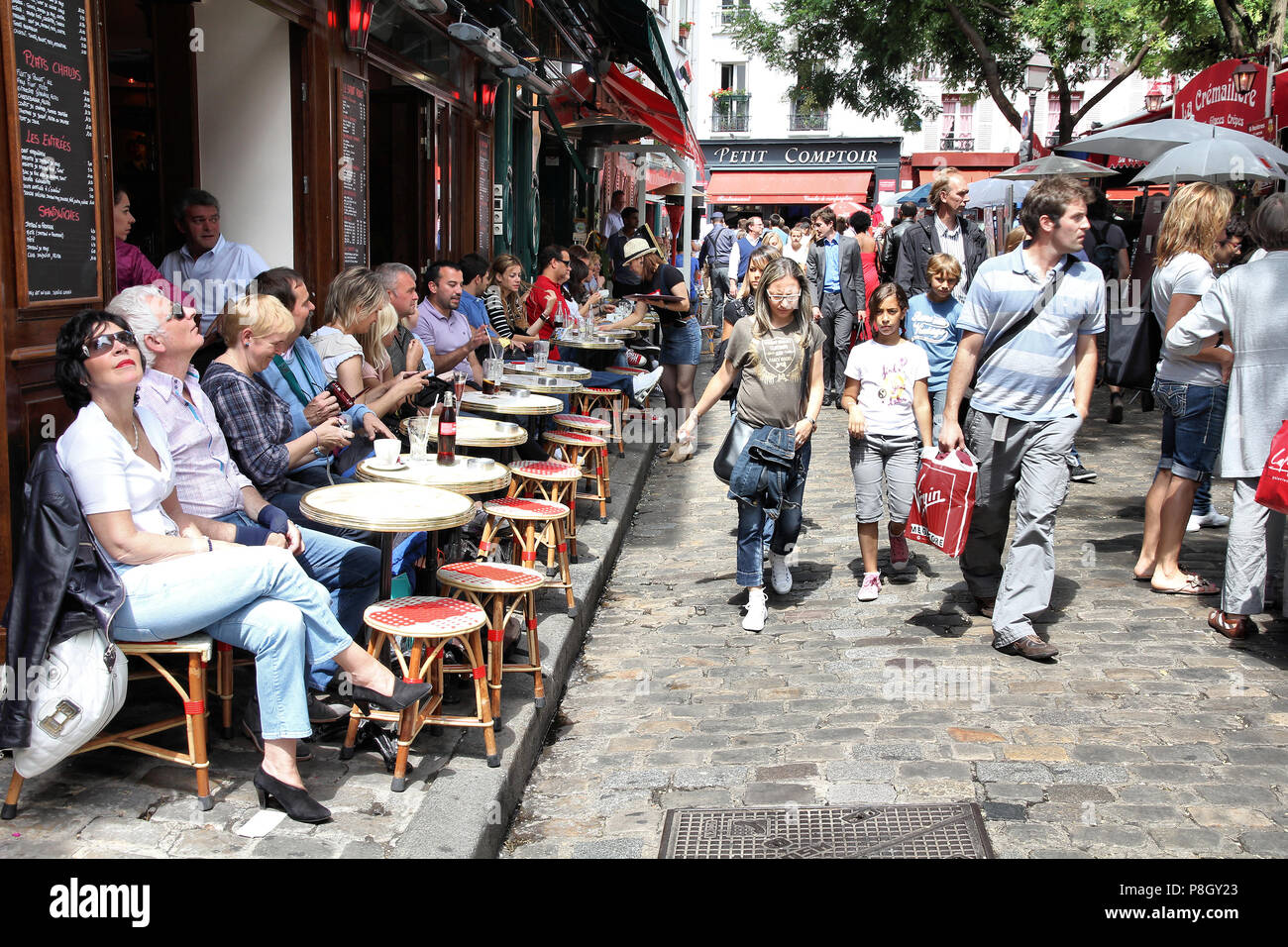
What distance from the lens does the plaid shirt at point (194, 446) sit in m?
3.91

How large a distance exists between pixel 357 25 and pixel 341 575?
429cm

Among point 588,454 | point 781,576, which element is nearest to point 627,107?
point 588,454

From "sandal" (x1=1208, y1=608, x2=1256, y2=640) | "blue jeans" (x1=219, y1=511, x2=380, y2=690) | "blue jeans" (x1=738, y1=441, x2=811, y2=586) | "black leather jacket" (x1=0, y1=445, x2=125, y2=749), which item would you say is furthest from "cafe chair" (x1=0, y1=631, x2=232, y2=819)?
"sandal" (x1=1208, y1=608, x2=1256, y2=640)

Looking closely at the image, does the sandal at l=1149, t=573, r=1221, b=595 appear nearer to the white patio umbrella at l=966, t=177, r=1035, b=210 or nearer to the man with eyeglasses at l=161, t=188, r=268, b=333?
the man with eyeglasses at l=161, t=188, r=268, b=333

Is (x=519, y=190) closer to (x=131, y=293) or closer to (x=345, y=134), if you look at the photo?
(x=345, y=134)

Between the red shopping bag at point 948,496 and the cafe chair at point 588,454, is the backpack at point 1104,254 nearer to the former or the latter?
the cafe chair at point 588,454

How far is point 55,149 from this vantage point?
4.19 m

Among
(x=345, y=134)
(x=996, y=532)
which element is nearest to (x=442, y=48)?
(x=345, y=134)

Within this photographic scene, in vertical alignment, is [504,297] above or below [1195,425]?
above

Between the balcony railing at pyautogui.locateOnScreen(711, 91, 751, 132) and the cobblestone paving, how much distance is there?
39228 mm

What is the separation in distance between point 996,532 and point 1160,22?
14.8 m

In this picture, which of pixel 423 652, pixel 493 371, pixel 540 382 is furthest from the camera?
pixel 540 382

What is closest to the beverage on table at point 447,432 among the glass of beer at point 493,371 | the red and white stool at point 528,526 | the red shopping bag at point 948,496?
the red and white stool at point 528,526

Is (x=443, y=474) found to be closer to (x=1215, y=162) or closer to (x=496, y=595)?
(x=496, y=595)
